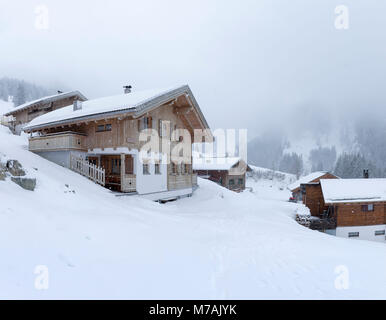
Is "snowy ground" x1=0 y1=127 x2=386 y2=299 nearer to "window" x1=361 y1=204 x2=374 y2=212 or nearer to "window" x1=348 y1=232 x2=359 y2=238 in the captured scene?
"window" x1=348 y1=232 x2=359 y2=238

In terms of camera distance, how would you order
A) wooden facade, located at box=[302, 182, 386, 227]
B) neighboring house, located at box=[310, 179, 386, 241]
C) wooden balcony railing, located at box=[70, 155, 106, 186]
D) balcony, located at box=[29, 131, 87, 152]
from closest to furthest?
1. wooden balcony railing, located at box=[70, 155, 106, 186]
2. balcony, located at box=[29, 131, 87, 152]
3. neighboring house, located at box=[310, 179, 386, 241]
4. wooden facade, located at box=[302, 182, 386, 227]

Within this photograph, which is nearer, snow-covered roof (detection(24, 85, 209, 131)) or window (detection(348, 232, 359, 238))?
snow-covered roof (detection(24, 85, 209, 131))

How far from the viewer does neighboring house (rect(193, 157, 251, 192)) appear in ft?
140

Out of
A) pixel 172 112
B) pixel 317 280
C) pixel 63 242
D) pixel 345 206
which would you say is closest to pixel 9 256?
pixel 63 242

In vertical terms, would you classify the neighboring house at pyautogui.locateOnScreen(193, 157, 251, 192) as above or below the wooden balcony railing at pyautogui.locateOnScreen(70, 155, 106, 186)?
below

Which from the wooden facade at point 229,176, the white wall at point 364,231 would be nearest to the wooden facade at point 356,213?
the white wall at point 364,231

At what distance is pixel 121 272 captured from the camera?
457 centimetres

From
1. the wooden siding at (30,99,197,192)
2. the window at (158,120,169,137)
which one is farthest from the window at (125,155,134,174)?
the window at (158,120,169,137)

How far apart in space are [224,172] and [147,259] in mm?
38037

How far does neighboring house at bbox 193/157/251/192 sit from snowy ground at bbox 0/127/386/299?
3366cm

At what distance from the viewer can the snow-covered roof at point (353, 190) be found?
2258 centimetres

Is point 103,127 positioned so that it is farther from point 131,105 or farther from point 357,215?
point 357,215
